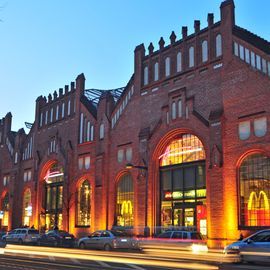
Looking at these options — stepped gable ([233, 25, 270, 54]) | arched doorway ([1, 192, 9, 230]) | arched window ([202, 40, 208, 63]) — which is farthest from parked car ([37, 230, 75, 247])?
stepped gable ([233, 25, 270, 54])

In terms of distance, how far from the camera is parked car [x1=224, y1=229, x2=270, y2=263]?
755 inches

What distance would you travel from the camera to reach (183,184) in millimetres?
33781

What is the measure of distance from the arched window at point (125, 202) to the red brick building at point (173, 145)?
0.27ft

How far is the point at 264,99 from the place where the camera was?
93.6 ft

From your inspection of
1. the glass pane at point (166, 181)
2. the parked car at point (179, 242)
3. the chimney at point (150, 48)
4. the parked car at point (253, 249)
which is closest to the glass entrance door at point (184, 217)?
the glass pane at point (166, 181)

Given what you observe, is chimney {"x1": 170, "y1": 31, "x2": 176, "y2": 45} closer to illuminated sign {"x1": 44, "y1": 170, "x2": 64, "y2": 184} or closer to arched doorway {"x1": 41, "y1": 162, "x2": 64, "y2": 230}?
arched doorway {"x1": 41, "y1": 162, "x2": 64, "y2": 230}

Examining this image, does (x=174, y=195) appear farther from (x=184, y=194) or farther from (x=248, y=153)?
(x=248, y=153)

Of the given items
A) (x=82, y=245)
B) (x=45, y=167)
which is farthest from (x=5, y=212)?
(x=82, y=245)

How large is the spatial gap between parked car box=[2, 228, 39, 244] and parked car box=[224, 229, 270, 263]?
22189 mm

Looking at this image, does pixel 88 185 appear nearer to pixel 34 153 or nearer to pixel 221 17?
pixel 34 153

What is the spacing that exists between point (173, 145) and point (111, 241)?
9.15 metres

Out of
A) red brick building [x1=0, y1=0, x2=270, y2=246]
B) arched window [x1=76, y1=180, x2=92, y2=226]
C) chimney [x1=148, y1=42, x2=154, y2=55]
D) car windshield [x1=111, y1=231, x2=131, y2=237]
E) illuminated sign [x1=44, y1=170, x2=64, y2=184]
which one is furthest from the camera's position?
illuminated sign [x1=44, y1=170, x2=64, y2=184]

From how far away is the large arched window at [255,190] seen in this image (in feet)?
91.0

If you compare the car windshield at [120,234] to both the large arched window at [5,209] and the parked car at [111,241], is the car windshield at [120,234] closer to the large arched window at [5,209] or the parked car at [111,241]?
the parked car at [111,241]
